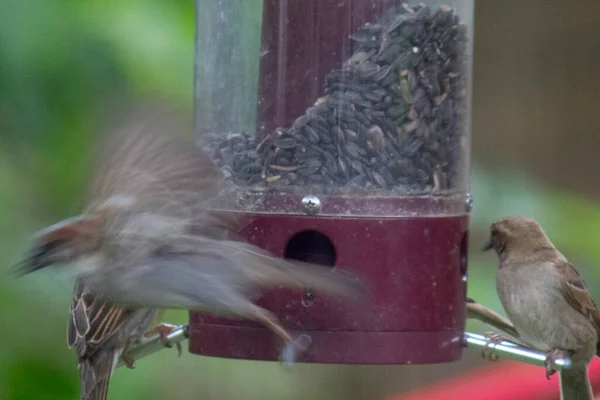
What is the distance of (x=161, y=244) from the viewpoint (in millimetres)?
3846

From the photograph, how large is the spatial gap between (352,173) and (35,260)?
3.73 ft

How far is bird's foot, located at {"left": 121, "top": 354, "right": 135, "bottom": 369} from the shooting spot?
4.70 meters

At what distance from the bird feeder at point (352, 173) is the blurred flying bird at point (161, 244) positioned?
0.35 feet

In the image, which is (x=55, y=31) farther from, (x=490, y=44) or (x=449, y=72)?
(x=490, y=44)

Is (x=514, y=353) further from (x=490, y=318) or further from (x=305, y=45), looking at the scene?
(x=305, y=45)

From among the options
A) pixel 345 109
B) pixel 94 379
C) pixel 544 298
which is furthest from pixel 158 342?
pixel 544 298

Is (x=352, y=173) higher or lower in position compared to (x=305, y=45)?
lower

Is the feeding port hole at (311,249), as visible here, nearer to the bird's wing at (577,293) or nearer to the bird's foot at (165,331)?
the bird's foot at (165,331)

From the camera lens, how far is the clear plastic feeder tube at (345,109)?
4152 millimetres

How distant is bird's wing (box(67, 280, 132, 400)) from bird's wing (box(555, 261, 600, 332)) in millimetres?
1900

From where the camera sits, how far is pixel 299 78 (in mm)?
4195

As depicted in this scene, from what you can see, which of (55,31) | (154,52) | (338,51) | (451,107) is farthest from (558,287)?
(55,31)

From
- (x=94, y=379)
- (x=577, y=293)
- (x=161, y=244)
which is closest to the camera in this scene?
(x=161, y=244)

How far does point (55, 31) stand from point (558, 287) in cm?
249
